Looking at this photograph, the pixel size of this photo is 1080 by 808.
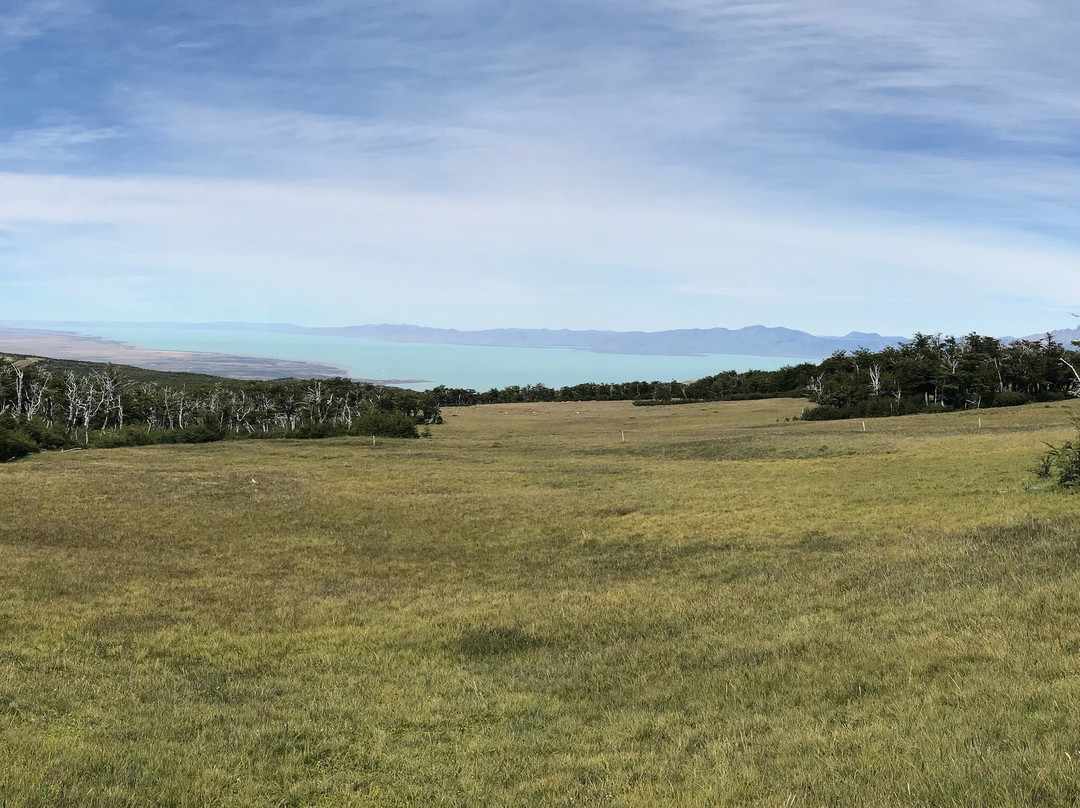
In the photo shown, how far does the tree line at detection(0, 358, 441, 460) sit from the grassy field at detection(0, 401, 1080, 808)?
65.7 meters

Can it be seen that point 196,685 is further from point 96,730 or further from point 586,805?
point 586,805

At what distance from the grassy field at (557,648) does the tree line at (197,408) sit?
2586 inches

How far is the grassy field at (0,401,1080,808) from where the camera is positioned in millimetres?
9039

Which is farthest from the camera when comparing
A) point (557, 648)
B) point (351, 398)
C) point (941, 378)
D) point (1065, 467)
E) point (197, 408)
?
point (351, 398)

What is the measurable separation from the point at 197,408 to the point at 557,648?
140 meters

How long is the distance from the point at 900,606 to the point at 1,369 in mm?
148984

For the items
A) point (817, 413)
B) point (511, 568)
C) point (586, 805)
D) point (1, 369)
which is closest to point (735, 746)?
point (586, 805)

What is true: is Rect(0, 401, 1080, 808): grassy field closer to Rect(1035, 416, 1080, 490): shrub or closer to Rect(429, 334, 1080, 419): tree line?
Rect(1035, 416, 1080, 490): shrub

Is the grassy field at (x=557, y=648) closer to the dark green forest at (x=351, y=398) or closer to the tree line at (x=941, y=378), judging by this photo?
the dark green forest at (x=351, y=398)

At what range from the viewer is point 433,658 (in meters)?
16.6

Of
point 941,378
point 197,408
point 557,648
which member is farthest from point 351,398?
point 557,648

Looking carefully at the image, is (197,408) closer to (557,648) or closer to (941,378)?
(941,378)

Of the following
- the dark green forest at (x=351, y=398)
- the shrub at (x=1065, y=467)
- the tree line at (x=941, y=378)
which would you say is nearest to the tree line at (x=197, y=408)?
the dark green forest at (x=351, y=398)

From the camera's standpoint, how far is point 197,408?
454 ft
